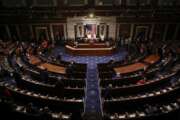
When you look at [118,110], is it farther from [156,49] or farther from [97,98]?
[156,49]

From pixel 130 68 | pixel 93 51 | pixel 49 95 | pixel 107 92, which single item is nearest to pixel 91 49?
pixel 93 51

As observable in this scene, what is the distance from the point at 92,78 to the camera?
1504 cm

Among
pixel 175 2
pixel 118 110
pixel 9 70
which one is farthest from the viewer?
pixel 175 2

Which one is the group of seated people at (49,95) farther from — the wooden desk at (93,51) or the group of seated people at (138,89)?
the wooden desk at (93,51)

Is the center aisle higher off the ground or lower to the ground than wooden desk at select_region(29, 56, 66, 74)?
lower

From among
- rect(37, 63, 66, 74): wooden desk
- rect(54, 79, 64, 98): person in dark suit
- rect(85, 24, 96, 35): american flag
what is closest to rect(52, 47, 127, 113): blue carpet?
rect(54, 79, 64, 98): person in dark suit

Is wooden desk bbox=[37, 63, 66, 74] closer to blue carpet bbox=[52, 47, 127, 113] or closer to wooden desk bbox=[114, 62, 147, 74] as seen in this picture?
blue carpet bbox=[52, 47, 127, 113]

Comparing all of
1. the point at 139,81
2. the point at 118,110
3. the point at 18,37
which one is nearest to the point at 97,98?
the point at 118,110

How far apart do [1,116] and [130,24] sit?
64.3 ft

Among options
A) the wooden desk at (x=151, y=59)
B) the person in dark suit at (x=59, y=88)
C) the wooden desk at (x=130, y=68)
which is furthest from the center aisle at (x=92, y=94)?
the wooden desk at (x=151, y=59)

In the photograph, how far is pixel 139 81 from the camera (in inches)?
523

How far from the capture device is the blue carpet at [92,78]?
11.5m

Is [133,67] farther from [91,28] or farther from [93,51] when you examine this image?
[91,28]

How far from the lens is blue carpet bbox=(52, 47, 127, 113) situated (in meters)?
11.5
